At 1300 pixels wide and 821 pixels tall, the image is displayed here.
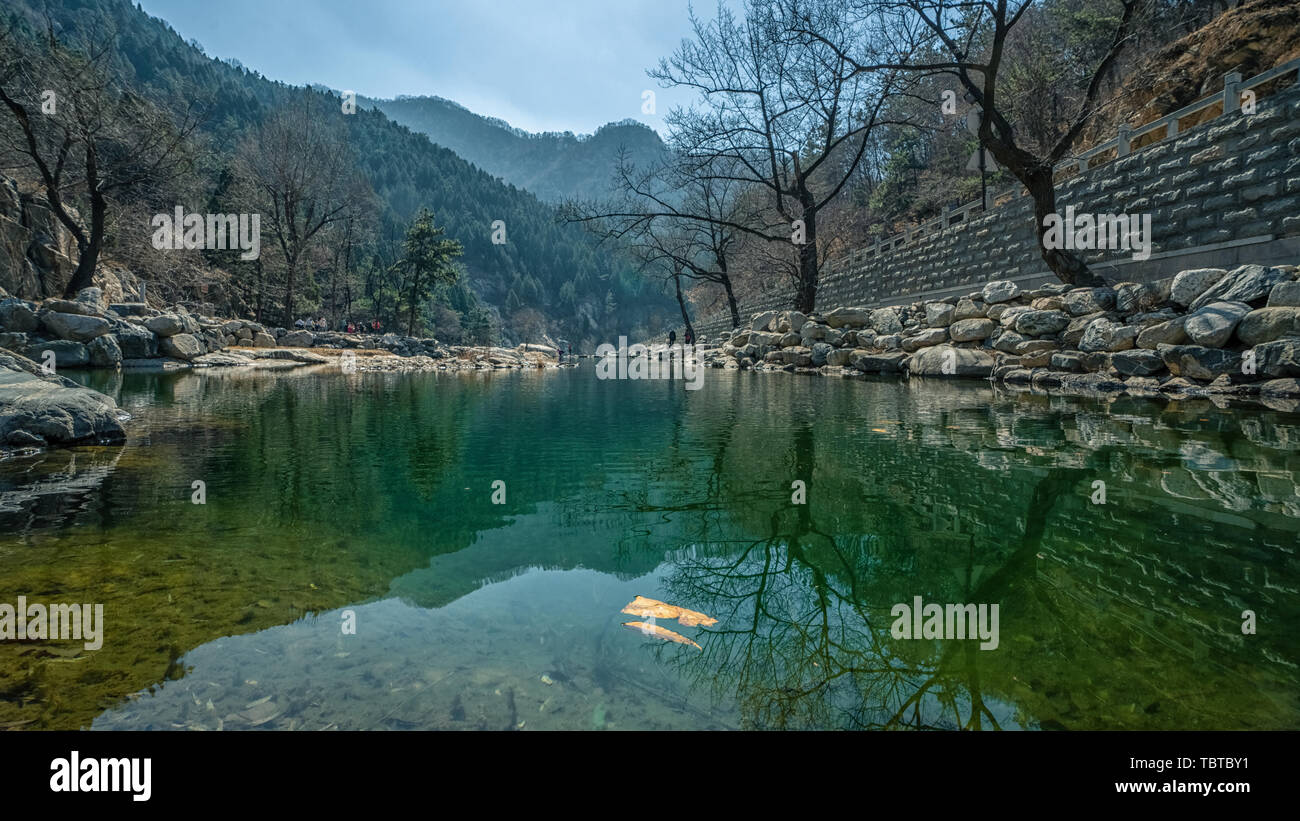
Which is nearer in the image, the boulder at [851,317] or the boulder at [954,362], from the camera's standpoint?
the boulder at [954,362]

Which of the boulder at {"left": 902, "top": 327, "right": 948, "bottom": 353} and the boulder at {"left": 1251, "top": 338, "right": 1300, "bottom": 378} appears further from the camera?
the boulder at {"left": 902, "top": 327, "right": 948, "bottom": 353}

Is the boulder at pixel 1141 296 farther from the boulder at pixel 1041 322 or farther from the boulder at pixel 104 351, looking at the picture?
the boulder at pixel 104 351

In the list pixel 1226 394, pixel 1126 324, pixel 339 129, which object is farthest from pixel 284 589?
pixel 339 129

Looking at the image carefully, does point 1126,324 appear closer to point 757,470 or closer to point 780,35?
point 757,470

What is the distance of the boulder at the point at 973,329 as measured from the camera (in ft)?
42.8

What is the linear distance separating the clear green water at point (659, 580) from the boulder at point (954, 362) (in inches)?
271

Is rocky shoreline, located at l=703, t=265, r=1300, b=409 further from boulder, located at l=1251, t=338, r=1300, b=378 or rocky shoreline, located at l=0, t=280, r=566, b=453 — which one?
rocky shoreline, located at l=0, t=280, r=566, b=453

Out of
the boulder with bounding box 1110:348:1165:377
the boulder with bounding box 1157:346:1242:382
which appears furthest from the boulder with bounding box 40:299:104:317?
the boulder with bounding box 1157:346:1242:382

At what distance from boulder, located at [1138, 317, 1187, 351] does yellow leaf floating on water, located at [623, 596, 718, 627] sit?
994 cm

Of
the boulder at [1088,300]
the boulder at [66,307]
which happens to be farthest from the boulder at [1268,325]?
the boulder at [66,307]

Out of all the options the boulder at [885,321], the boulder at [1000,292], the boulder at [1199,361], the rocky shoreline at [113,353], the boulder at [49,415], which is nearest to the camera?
the boulder at [49,415]

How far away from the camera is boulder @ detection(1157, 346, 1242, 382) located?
791 centimetres

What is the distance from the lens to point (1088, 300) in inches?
423

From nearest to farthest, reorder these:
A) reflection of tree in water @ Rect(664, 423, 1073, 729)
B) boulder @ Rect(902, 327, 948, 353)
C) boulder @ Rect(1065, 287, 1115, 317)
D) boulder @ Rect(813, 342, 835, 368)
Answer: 1. reflection of tree in water @ Rect(664, 423, 1073, 729)
2. boulder @ Rect(1065, 287, 1115, 317)
3. boulder @ Rect(902, 327, 948, 353)
4. boulder @ Rect(813, 342, 835, 368)
